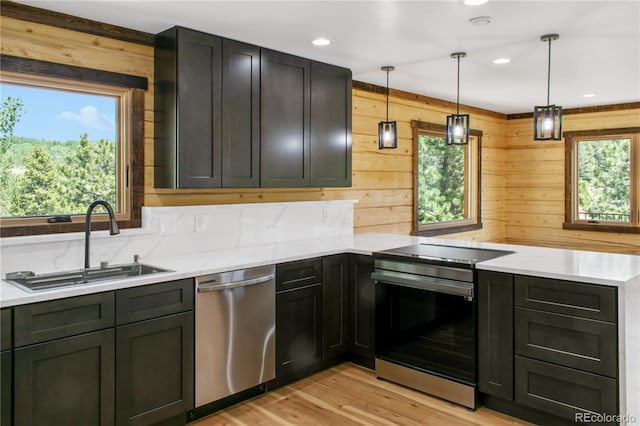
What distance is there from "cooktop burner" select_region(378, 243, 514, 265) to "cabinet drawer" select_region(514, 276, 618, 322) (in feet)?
1.10

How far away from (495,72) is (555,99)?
1.66 metres

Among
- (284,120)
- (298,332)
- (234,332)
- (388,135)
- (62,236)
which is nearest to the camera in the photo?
(62,236)

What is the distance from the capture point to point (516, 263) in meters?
2.92

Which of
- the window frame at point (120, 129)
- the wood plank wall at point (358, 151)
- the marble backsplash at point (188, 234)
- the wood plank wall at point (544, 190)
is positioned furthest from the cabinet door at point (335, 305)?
the wood plank wall at point (544, 190)

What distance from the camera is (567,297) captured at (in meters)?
2.60

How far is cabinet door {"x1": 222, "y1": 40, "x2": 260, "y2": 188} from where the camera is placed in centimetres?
332

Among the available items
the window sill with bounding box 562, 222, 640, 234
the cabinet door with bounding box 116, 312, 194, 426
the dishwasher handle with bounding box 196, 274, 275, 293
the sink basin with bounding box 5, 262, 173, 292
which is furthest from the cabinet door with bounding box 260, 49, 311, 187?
the window sill with bounding box 562, 222, 640, 234

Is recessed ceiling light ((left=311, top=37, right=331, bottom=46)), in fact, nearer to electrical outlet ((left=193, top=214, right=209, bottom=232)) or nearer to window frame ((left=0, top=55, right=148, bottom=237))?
window frame ((left=0, top=55, right=148, bottom=237))

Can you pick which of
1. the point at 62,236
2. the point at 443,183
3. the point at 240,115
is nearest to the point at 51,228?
the point at 62,236

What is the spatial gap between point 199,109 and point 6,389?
185cm

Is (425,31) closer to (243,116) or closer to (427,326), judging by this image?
(243,116)

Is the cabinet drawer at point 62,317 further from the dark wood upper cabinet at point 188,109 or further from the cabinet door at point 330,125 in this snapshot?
the cabinet door at point 330,125

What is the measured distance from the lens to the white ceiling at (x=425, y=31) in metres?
2.76

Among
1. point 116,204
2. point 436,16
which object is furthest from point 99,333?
point 436,16
